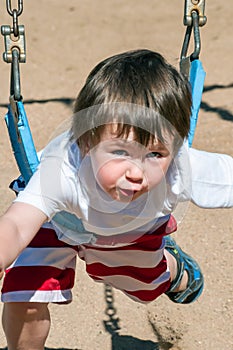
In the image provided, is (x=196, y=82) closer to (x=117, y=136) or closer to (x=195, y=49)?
(x=195, y=49)

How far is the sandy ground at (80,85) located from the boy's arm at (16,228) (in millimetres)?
865

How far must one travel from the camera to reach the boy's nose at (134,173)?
1.56 metres

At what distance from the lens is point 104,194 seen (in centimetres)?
171

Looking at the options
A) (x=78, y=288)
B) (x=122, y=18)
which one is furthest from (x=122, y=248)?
(x=122, y=18)

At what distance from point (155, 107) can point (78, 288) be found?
113 cm

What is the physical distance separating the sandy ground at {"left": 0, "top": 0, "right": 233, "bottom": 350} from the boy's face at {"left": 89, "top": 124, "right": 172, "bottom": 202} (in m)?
0.89

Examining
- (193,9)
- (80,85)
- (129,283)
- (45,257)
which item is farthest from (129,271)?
(80,85)

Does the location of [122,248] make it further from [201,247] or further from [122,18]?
[122,18]

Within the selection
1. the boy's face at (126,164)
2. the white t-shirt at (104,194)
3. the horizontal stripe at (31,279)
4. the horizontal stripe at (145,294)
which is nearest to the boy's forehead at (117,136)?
the boy's face at (126,164)

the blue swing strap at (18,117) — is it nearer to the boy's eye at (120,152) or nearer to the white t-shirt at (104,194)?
the white t-shirt at (104,194)

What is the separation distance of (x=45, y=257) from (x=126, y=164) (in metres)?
0.46

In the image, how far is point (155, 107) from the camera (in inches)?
65.3

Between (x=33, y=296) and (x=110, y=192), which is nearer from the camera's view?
(x=110, y=192)

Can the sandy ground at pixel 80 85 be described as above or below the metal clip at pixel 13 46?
below
